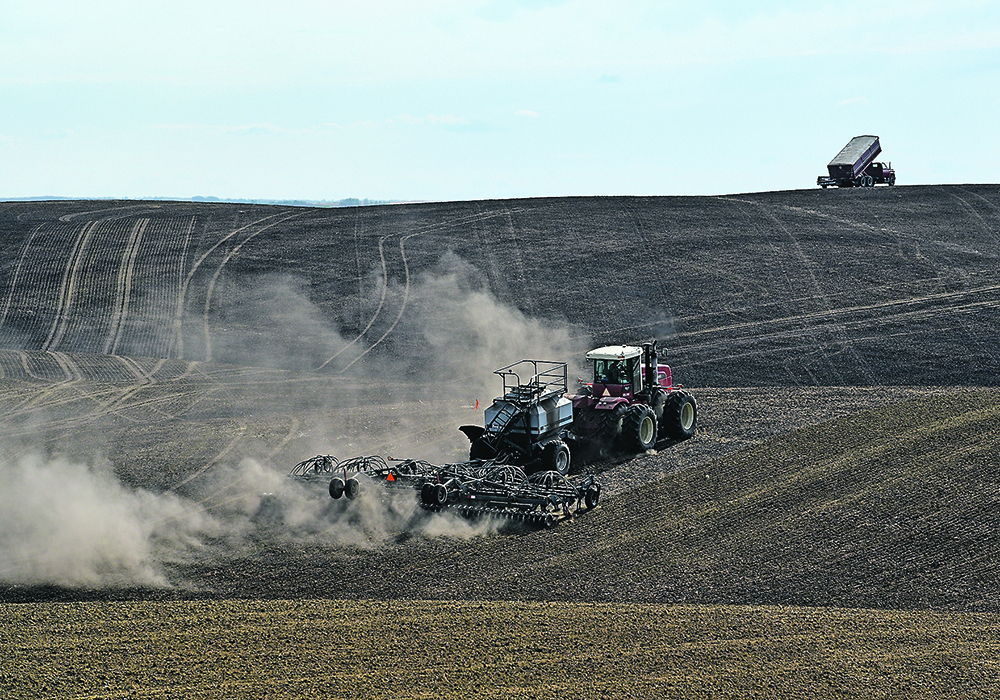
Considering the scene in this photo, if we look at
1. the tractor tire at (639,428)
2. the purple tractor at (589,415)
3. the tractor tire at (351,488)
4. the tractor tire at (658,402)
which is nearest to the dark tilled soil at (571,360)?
the tractor tire at (639,428)

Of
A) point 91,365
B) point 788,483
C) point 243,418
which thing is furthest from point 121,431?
point 788,483

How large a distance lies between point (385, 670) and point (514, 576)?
4.24 m

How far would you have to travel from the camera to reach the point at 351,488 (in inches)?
890

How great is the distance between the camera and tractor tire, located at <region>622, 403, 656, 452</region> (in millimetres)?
27109

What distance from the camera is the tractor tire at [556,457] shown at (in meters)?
24.8

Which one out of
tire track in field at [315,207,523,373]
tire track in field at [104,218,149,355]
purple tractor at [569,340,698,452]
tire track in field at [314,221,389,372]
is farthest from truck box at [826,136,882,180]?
purple tractor at [569,340,698,452]

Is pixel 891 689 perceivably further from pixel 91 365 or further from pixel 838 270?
pixel 838 270

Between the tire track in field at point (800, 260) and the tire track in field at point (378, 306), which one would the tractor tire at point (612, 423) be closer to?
the tire track in field at point (800, 260)

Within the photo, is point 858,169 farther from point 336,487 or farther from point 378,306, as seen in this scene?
point 336,487

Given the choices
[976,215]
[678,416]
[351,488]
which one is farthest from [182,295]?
[976,215]

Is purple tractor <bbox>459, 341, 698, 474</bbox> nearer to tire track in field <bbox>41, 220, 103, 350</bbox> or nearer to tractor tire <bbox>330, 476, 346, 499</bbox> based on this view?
tractor tire <bbox>330, 476, 346, 499</bbox>

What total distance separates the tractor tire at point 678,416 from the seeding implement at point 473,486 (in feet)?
17.4

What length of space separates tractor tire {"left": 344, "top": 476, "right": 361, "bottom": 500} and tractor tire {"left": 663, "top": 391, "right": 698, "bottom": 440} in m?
10.2

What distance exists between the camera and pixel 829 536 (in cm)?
2052
